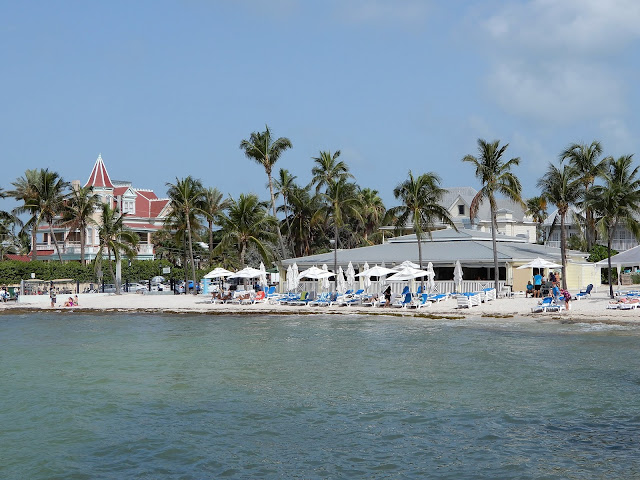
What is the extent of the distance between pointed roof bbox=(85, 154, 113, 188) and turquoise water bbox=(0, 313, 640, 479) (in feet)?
158

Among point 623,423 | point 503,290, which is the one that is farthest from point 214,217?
point 623,423

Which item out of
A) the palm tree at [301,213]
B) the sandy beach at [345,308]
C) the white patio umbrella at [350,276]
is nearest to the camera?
the sandy beach at [345,308]

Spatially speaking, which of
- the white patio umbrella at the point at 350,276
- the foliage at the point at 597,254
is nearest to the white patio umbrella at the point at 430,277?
the white patio umbrella at the point at 350,276

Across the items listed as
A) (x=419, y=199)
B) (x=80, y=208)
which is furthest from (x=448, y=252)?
(x=80, y=208)

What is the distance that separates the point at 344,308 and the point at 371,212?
33.4 m

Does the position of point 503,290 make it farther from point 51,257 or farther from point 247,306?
point 51,257

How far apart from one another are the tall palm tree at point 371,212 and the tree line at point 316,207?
0.14 meters

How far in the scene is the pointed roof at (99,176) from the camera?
3019 inches

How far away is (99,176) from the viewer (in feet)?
253

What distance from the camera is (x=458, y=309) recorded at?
36.3m

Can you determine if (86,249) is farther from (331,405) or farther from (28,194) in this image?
(331,405)

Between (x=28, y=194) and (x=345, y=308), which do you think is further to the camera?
(x=28, y=194)

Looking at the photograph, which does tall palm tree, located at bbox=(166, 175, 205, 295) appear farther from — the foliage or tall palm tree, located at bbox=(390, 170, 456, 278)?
the foliage

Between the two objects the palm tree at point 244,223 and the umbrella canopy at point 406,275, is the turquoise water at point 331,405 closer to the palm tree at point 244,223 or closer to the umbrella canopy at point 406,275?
the umbrella canopy at point 406,275
